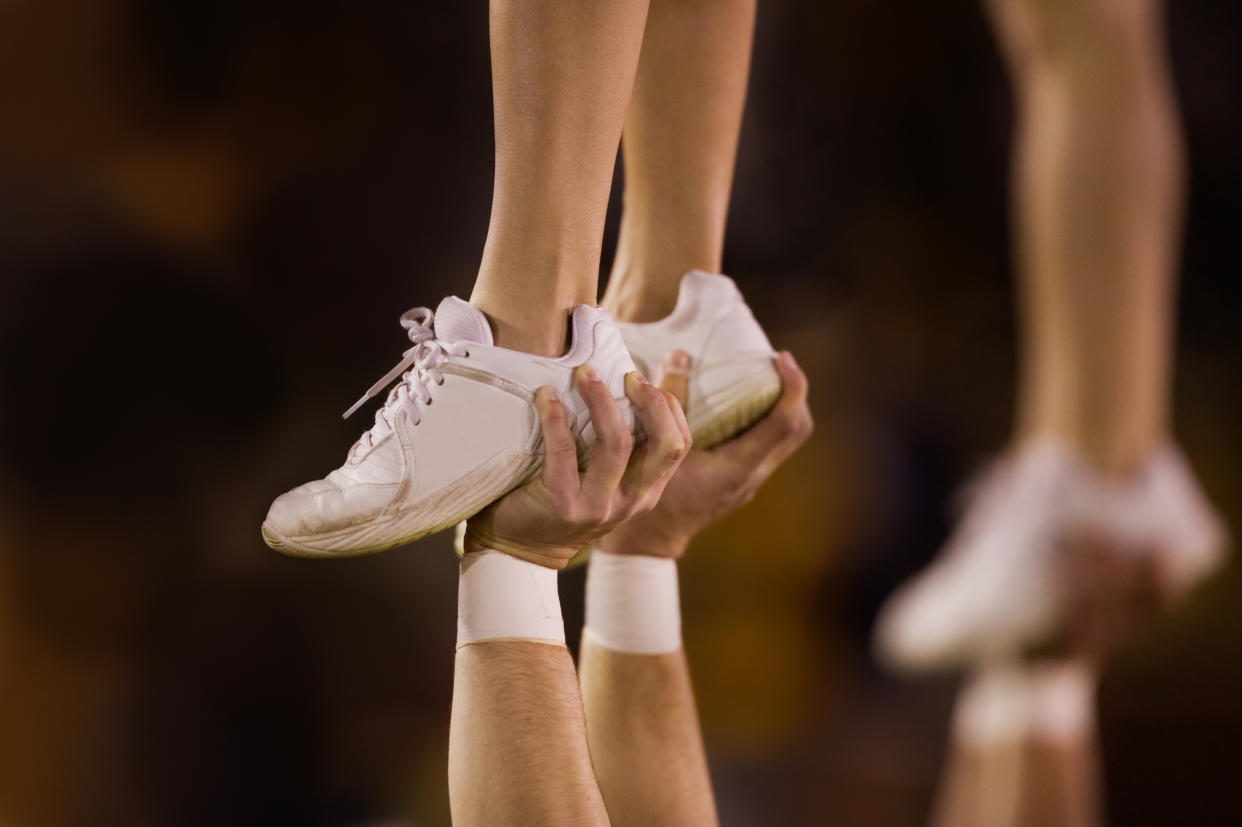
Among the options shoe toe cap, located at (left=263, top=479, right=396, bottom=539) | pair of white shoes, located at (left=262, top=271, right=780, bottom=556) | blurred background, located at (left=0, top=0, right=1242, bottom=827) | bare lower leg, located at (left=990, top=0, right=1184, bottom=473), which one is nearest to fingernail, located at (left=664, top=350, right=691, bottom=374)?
pair of white shoes, located at (left=262, top=271, right=780, bottom=556)

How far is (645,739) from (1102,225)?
2.66 ft

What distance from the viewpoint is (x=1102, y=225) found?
1.21 meters

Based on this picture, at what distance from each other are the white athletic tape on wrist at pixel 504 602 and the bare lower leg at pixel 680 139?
0.80ft

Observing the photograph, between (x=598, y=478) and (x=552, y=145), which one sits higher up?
(x=552, y=145)

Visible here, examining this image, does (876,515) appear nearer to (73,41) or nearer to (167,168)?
(167,168)

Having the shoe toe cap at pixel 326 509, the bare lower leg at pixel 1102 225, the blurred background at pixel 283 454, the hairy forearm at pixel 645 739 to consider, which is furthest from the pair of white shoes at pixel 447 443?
the blurred background at pixel 283 454

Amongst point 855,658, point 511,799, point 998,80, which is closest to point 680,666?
point 511,799

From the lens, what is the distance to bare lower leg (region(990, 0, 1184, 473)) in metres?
1.19

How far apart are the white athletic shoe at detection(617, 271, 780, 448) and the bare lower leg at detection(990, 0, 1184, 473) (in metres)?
0.62

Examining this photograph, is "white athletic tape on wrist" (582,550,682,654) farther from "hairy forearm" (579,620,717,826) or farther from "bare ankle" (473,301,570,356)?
"bare ankle" (473,301,570,356)

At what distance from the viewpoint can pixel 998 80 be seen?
6.12ft

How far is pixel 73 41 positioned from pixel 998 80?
1.42 metres

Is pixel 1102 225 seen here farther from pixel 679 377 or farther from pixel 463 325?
pixel 463 325

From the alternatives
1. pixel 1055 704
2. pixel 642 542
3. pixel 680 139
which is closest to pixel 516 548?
pixel 642 542
